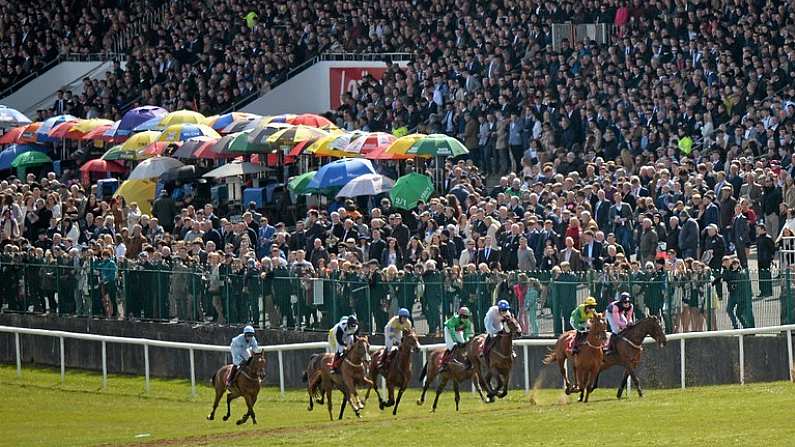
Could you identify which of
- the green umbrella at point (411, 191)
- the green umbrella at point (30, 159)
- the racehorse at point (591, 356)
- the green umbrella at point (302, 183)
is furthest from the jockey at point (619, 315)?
the green umbrella at point (30, 159)

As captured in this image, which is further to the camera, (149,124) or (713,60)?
(149,124)

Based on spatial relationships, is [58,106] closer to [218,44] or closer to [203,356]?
[218,44]

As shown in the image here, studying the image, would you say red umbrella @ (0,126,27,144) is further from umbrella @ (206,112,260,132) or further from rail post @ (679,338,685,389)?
rail post @ (679,338,685,389)

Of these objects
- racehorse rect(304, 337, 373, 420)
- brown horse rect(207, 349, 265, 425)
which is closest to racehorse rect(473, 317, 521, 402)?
racehorse rect(304, 337, 373, 420)

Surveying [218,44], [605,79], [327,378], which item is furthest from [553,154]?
[218,44]

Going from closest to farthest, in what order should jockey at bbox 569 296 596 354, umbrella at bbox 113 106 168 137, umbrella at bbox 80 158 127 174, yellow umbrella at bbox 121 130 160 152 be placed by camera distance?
jockey at bbox 569 296 596 354 → yellow umbrella at bbox 121 130 160 152 → umbrella at bbox 80 158 127 174 → umbrella at bbox 113 106 168 137

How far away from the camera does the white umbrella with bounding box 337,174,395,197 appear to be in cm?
3391

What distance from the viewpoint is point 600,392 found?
27.6 metres

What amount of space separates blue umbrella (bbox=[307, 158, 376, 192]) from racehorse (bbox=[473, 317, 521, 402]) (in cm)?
871

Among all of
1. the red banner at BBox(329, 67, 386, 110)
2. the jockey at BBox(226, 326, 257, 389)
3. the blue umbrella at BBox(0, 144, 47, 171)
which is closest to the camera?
the jockey at BBox(226, 326, 257, 389)

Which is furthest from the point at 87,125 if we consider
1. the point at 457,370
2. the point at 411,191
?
the point at 457,370

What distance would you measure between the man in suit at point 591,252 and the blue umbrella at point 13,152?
65.2 ft

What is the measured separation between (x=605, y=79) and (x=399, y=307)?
1001 cm

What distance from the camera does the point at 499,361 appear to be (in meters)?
25.9
